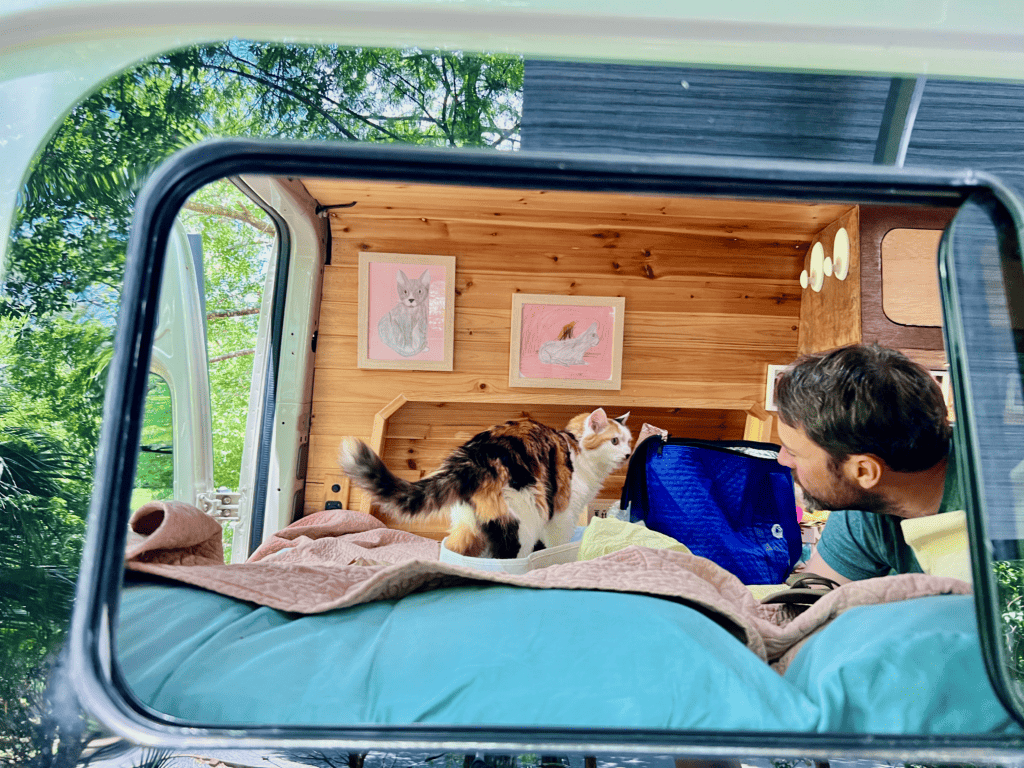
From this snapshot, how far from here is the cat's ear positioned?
2.01 metres

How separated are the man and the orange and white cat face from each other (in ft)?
2.74

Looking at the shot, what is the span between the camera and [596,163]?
1.49 ft

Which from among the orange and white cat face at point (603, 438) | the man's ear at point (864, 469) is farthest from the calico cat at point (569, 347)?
the man's ear at point (864, 469)

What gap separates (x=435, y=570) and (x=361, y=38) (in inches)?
18.7

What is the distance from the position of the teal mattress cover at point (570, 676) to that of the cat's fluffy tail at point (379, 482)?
2.69 ft

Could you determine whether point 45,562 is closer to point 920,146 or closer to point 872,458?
point 920,146

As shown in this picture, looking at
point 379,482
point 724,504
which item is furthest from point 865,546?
point 379,482

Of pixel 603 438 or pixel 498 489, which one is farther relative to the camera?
pixel 603 438

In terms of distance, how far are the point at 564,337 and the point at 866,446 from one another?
1.33m

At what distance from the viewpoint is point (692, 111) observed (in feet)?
1.50

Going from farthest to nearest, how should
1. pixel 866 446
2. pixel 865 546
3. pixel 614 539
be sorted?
pixel 614 539
pixel 865 546
pixel 866 446

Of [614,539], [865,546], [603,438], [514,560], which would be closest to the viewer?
[865,546]

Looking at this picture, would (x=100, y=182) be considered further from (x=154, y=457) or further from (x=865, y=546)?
(x=865, y=546)

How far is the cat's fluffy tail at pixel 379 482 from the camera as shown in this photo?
1334 millimetres
